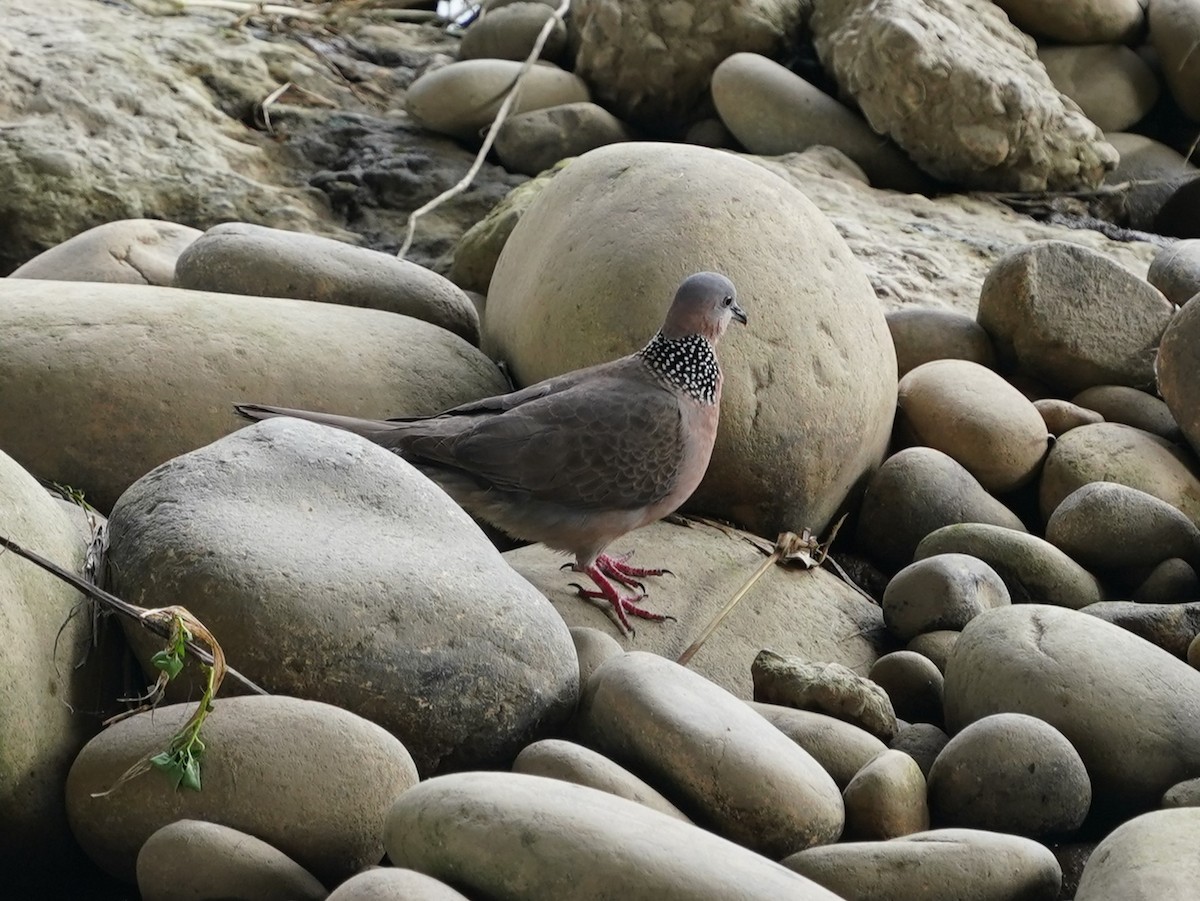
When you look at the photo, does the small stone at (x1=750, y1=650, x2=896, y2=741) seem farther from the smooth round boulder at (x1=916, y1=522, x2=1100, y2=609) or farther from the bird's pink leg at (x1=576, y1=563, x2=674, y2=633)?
the smooth round boulder at (x1=916, y1=522, x2=1100, y2=609)

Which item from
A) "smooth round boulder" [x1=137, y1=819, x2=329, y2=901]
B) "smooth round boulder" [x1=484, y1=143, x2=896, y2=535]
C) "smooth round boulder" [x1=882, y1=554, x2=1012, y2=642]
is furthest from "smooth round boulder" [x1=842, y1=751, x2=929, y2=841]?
"smooth round boulder" [x1=484, y1=143, x2=896, y2=535]

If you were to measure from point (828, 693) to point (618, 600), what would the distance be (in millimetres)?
794

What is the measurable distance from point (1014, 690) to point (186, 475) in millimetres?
1915

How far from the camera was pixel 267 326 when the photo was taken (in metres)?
4.45

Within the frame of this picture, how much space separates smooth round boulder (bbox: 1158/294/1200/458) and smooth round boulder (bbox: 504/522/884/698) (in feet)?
4.60

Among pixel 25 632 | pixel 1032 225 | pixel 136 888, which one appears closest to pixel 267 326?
pixel 25 632

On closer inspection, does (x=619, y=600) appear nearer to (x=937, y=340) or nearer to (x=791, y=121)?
(x=937, y=340)

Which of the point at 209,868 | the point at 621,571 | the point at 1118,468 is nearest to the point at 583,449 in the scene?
the point at 621,571

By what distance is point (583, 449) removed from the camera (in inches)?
156

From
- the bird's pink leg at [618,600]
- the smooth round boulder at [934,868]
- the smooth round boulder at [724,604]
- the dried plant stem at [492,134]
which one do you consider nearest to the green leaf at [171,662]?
the smooth round boulder at [934,868]

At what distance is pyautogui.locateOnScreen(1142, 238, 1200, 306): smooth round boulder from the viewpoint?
18.9ft

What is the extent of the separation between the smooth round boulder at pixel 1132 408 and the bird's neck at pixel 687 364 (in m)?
1.93

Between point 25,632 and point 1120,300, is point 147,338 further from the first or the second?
point 1120,300

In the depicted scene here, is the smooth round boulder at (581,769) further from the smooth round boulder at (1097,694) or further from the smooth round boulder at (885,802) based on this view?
the smooth round boulder at (1097,694)
